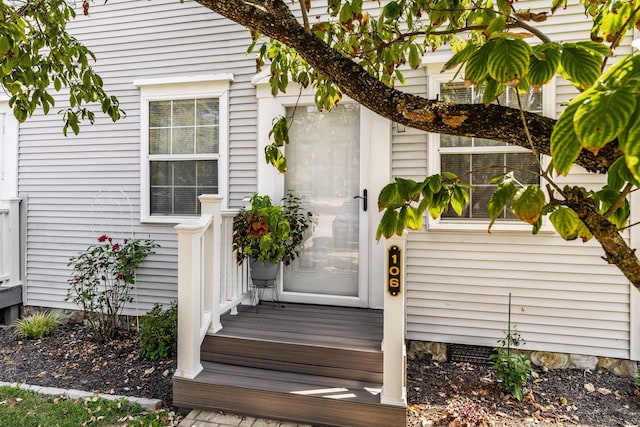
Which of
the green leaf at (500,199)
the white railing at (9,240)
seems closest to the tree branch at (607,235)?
the green leaf at (500,199)

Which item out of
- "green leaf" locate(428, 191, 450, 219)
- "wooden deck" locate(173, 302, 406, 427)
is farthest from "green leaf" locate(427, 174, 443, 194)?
"wooden deck" locate(173, 302, 406, 427)

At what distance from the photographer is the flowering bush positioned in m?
4.33

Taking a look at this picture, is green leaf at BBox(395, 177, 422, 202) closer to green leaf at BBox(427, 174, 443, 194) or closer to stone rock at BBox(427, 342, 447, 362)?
green leaf at BBox(427, 174, 443, 194)

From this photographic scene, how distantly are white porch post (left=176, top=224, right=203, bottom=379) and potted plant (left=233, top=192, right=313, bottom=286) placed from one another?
78 cm

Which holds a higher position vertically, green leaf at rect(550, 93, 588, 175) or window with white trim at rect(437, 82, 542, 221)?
window with white trim at rect(437, 82, 542, 221)

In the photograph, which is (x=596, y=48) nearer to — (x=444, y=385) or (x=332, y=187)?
(x=444, y=385)

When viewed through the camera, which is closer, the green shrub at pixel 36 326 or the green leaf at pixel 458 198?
the green leaf at pixel 458 198

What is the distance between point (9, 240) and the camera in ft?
16.0

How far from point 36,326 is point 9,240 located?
129 cm

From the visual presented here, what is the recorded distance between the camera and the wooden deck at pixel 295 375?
Result: 2523 millimetres

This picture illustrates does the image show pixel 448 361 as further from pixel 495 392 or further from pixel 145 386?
pixel 145 386

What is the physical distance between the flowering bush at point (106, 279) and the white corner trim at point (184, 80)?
6.19 feet

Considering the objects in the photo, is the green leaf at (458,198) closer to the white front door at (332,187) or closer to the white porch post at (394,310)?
the white porch post at (394,310)

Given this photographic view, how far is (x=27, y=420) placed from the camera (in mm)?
2764
